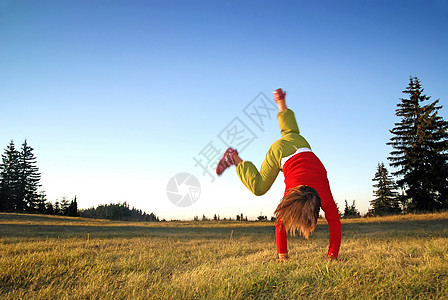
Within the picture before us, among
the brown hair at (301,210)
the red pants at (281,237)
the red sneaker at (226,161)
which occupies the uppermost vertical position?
the red sneaker at (226,161)

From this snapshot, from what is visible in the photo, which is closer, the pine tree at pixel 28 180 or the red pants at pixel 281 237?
the red pants at pixel 281 237

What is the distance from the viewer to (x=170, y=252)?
5.07m

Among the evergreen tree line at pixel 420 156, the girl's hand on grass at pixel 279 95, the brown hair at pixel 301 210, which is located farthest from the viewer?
the evergreen tree line at pixel 420 156

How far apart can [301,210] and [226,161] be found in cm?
122

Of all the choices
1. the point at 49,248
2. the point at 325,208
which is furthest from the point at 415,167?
the point at 49,248

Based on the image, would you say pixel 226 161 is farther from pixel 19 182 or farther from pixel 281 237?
pixel 19 182

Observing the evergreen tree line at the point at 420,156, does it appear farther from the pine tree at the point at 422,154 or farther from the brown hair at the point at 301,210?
the brown hair at the point at 301,210

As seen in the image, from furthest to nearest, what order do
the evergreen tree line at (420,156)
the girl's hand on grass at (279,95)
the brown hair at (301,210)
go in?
the evergreen tree line at (420,156) < the girl's hand on grass at (279,95) < the brown hair at (301,210)

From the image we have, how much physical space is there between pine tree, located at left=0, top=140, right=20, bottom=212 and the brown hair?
4161cm

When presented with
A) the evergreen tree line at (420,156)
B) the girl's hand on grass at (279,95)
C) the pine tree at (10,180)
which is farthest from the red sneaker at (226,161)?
the pine tree at (10,180)

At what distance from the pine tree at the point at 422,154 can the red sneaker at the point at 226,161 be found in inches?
904

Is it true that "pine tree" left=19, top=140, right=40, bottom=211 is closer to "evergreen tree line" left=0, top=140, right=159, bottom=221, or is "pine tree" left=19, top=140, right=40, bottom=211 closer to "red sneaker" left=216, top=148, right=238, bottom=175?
"evergreen tree line" left=0, top=140, right=159, bottom=221

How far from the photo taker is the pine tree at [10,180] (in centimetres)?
3712

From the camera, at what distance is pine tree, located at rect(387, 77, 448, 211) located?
21380 mm
